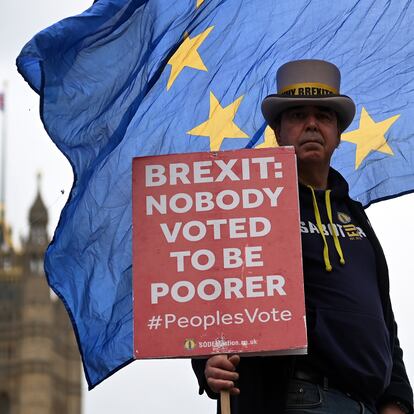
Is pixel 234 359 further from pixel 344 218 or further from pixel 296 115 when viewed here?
pixel 296 115

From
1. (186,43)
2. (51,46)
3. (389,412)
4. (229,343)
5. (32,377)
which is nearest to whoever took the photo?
(229,343)

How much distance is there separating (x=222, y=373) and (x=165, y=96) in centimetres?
159

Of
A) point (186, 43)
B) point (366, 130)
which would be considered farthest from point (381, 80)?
point (186, 43)

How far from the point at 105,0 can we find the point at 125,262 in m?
0.87

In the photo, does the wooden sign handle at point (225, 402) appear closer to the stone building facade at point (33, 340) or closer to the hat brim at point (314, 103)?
the hat brim at point (314, 103)

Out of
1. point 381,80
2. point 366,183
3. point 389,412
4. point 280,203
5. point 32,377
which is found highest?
point 32,377

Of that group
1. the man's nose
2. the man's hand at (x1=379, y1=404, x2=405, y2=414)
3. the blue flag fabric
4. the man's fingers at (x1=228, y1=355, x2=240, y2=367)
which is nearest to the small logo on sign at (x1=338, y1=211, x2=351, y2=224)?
the man's nose

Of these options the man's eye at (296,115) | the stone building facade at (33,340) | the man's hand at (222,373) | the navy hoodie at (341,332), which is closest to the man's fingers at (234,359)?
the man's hand at (222,373)

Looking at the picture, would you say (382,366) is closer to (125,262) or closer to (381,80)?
(125,262)

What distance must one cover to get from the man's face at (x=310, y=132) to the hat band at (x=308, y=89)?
52mm

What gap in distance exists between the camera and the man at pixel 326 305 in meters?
4.60

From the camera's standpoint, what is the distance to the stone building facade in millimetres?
86438

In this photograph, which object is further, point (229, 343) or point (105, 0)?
point (105, 0)

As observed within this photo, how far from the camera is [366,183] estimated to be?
233 inches
